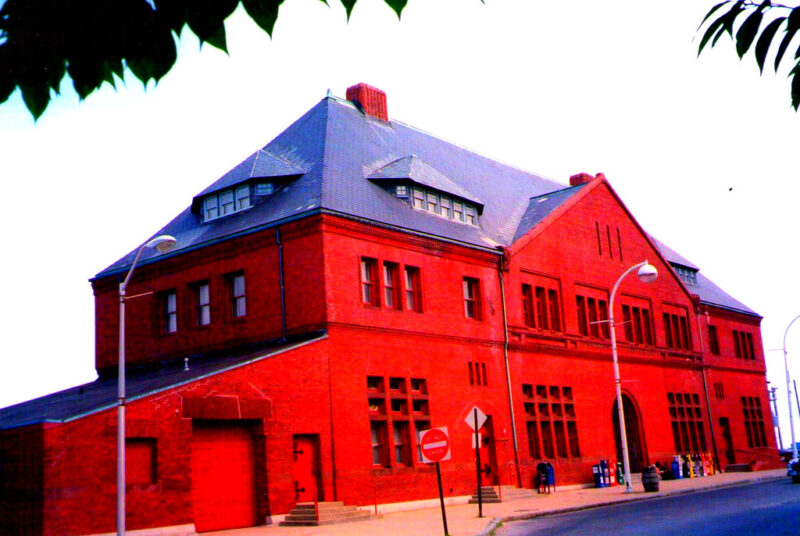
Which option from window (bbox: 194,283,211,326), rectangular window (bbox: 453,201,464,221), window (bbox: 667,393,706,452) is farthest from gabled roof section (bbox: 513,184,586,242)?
window (bbox: 194,283,211,326)

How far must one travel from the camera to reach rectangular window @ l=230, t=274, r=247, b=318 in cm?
3256

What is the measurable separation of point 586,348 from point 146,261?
20731 millimetres

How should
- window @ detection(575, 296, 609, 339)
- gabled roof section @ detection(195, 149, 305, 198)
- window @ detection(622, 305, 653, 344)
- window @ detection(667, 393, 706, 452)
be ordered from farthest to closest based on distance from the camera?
window @ detection(667, 393, 706, 452) < window @ detection(622, 305, 653, 344) < window @ detection(575, 296, 609, 339) < gabled roof section @ detection(195, 149, 305, 198)

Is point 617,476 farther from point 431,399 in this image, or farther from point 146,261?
point 146,261

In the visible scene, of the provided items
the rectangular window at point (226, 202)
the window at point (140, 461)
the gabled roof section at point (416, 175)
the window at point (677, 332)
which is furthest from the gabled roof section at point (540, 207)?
the window at point (140, 461)

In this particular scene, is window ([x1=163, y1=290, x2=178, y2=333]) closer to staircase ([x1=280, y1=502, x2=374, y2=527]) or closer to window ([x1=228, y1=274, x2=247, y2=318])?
window ([x1=228, y1=274, x2=247, y2=318])

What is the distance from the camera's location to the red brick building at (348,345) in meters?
23.7

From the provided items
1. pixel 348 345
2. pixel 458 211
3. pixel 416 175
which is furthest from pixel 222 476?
pixel 458 211

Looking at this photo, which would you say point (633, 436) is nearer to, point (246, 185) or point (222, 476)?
point (246, 185)

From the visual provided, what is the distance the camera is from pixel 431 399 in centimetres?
3294

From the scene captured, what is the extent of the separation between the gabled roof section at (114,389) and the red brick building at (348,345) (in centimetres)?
14

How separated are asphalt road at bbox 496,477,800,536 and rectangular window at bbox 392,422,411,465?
6843mm

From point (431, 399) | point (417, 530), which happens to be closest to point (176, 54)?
point (417, 530)

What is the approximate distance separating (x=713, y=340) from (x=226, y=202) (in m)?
35.9
